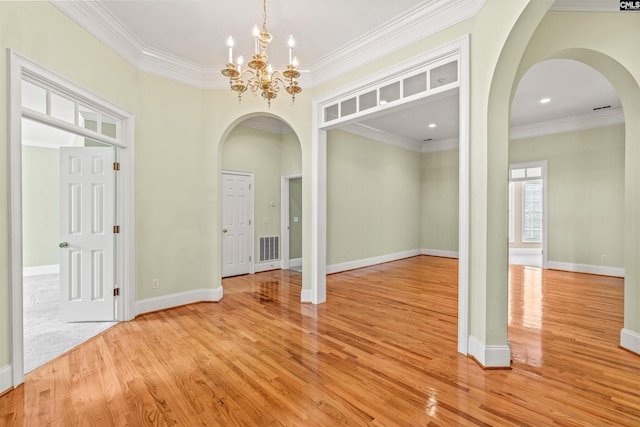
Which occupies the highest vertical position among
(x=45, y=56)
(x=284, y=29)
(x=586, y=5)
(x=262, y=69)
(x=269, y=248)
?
(x=284, y=29)

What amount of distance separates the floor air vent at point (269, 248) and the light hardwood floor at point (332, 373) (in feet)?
8.10

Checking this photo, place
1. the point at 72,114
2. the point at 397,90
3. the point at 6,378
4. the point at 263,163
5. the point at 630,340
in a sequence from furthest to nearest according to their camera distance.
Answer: the point at 263,163, the point at 397,90, the point at 72,114, the point at 630,340, the point at 6,378

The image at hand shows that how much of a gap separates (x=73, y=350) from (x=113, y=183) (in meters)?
1.90

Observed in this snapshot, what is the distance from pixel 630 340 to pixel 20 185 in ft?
18.6

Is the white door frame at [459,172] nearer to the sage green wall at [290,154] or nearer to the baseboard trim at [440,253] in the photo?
the sage green wall at [290,154]

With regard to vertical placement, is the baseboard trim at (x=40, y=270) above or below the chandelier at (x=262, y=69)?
below

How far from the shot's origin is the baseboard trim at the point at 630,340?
2715 millimetres

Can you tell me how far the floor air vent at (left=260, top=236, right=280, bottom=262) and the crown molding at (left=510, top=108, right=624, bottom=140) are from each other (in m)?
6.52

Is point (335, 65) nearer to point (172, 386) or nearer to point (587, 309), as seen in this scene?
point (172, 386)

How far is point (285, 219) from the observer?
6.83 metres

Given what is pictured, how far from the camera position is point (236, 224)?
6.11 metres

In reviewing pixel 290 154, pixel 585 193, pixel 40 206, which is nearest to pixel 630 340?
pixel 585 193

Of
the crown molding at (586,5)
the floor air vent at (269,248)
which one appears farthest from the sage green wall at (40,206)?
the crown molding at (586,5)

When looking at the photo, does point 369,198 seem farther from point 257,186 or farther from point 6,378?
point 6,378
